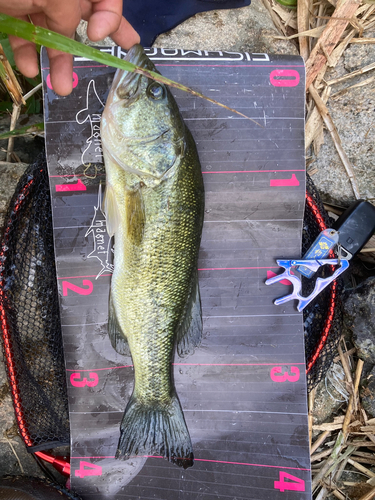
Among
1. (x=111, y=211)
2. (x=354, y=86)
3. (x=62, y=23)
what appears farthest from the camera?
(x=354, y=86)

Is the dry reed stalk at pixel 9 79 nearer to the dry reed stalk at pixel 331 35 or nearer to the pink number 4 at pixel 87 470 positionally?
the dry reed stalk at pixel 331 35

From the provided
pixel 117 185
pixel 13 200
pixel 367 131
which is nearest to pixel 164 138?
pixel 117 185

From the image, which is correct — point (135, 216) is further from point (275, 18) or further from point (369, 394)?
point (369, 394)

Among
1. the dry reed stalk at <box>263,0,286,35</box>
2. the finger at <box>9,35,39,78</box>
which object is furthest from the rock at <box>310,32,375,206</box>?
the finger at <box>9,35,39,78</box>

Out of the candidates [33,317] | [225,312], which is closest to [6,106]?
[33,317]

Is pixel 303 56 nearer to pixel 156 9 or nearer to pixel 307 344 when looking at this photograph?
pixel 156 9
